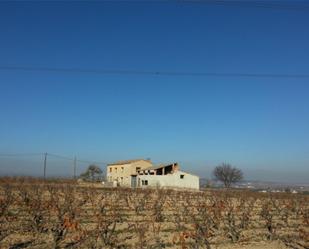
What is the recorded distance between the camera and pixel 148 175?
6312 cm

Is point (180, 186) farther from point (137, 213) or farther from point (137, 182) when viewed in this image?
point (137, 213)

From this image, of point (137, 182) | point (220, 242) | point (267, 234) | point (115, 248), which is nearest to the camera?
point (115, 248)

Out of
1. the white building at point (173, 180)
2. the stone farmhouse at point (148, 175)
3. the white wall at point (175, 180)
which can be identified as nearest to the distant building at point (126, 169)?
the stone farmhouse at point (148, 175)

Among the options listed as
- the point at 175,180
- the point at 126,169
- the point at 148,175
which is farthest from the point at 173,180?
the point at 126,169

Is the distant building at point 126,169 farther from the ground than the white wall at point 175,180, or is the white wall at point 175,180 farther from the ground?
the distant building at point 126,169

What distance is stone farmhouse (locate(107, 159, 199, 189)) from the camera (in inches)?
2403

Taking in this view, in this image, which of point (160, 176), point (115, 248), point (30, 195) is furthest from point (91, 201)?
point (160, 176)

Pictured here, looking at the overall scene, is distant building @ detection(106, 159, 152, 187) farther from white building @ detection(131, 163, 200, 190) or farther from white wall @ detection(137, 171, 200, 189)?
white wall @ detection(137, 171, 200, 189)

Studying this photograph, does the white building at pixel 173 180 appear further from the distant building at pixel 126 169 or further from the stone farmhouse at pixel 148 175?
the distant building at pixel 126 169

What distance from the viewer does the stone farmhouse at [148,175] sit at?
61.0m

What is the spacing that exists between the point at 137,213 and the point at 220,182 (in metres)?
80.3

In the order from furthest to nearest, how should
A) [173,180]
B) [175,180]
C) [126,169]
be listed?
[126,169]
[175,180]
[173,180]

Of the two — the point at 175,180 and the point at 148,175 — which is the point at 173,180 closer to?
the point at 175,180

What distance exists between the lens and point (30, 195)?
1831 centimetres
